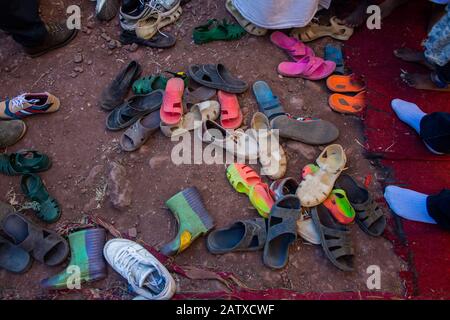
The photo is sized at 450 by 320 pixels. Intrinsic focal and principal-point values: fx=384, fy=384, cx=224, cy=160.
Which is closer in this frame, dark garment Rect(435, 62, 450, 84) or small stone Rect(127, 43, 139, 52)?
dark garment Rect(435, 62, 450, 84)

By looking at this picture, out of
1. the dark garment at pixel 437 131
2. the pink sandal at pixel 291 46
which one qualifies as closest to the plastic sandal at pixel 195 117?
the pink sandal at pixel 291 46

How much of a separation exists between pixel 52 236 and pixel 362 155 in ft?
5.87

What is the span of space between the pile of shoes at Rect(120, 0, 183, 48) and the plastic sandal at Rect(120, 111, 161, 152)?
0.65m

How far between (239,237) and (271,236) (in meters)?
0.18

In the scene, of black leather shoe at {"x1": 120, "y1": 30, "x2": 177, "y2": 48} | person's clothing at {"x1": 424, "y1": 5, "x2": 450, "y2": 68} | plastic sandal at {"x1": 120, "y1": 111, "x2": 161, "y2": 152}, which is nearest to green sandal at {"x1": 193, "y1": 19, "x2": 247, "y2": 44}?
black leather shoe at {"x1": 120, "y1": 30, "x2": 177, "y2": 48}

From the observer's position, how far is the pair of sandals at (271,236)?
6.30 feet

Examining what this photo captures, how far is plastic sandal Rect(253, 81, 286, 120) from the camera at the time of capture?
2.36 m

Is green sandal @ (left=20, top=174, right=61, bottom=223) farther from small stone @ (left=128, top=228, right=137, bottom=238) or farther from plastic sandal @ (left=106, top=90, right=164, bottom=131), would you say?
plastic sandal @ (left=106, top=90, right=164, bottom=131)

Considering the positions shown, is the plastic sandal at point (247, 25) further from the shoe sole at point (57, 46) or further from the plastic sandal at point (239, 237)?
the plastic sandal at point (239, 237)

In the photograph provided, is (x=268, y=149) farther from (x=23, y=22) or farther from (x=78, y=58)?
(x=23, y=22)

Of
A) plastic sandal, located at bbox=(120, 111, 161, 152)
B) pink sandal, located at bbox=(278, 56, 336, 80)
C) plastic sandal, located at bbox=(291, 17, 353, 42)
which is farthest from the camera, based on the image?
plastic sandal, located at bbox=(291, 17, 353, 42)

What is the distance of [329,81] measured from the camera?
2471 millimetres

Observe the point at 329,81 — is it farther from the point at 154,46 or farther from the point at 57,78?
the point at 57,78
